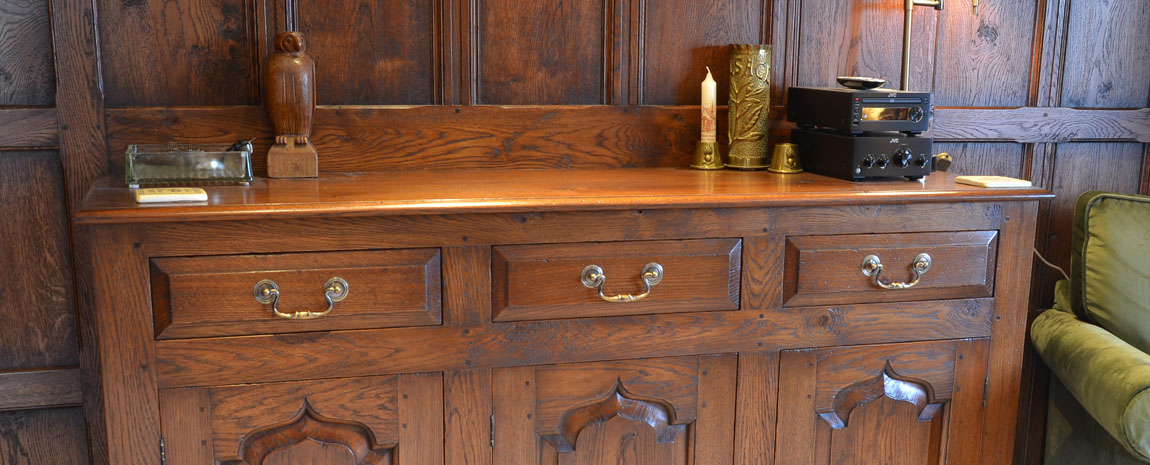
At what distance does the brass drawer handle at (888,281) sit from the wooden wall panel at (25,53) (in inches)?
69.1

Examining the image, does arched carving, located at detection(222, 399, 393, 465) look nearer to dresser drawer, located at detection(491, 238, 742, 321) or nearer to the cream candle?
dresser drawer, located at detection(491, 238, 742, 321)

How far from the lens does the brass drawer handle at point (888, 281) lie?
1.86 metres

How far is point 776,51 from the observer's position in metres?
2.32

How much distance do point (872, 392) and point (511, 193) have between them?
0.88 metres

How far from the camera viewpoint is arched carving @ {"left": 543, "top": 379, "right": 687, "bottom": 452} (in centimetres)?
179

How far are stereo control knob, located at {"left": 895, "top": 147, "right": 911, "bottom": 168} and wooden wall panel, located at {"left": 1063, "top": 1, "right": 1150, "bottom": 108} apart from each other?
82 cm

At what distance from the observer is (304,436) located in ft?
5.52

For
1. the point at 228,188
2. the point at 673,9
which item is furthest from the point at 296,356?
the point at 673,9

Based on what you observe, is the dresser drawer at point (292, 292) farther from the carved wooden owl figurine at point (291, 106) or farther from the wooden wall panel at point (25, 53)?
the wooden wall panel at point (25, 53)

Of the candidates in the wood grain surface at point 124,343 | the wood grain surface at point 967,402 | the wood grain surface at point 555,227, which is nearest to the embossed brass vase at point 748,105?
the wood grain surface at point 555,227

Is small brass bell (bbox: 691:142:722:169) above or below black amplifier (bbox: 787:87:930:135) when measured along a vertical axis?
below

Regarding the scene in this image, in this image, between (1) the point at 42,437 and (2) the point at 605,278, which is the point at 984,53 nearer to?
(2) the point at 605,278

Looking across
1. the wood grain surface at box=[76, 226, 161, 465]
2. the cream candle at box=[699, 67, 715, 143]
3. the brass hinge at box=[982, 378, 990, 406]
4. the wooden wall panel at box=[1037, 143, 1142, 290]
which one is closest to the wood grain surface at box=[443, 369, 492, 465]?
the wood grain surface at box=[76, 226, 161, 465]

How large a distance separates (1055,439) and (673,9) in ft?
4.87
